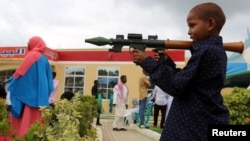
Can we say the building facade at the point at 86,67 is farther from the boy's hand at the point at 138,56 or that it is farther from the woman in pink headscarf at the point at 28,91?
the boy's hand at the point at 138,56

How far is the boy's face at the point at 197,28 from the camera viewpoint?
93.1 inches

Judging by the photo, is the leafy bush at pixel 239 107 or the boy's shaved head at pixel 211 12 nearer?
the boy's shaved head at pixel 211 12

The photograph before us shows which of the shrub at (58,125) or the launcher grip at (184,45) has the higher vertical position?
the launcher grip at (184,45)

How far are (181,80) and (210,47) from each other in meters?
0.27

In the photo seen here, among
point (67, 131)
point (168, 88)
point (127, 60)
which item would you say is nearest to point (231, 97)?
point (67, 131)

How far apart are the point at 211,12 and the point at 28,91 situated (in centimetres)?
316

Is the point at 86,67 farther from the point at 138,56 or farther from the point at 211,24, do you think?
the point at 211,24

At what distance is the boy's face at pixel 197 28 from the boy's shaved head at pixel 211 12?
0.02m

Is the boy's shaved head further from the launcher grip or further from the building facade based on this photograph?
the building facade

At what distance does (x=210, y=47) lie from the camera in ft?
7.58

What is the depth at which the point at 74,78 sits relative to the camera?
25.2 metres

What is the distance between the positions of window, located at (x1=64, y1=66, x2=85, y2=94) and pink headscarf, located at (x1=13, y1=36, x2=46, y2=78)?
64.7 ft

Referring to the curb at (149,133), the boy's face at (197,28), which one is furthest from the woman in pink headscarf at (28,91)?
the curb at (149,133)

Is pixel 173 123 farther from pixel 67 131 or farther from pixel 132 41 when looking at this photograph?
pixel 67 131
